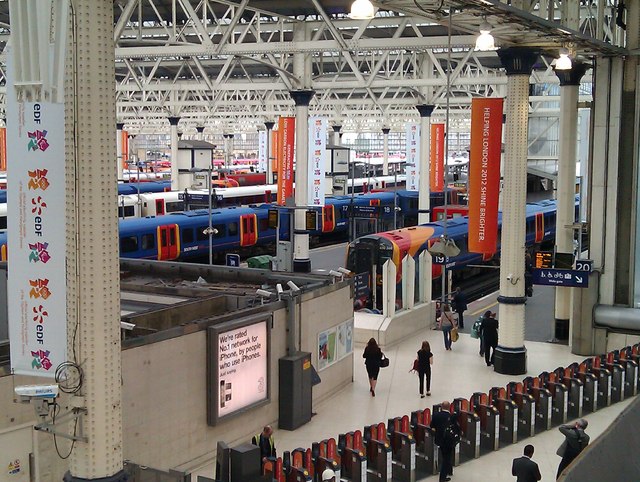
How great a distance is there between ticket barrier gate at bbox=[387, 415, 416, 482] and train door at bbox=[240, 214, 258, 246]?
2299 cm

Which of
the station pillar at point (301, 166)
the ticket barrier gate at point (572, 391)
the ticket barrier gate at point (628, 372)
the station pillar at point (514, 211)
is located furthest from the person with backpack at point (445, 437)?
the station pillar at point (301, 166)

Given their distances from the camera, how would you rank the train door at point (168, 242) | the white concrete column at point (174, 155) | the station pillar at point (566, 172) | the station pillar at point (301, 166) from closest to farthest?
the station pillar at point (566, 172) < the station pillar at point (301, 166) < the train door at point (168, 242) < the white concrete column at point (174, 155)

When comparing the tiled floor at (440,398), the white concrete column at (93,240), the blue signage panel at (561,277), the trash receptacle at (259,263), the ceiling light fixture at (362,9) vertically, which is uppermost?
the ceiling light fixture at (362,9)

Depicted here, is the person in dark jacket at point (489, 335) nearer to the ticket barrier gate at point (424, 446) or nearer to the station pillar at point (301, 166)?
the ticket barrier gate at point (424, 446)

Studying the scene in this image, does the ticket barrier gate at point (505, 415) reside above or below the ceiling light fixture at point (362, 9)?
below

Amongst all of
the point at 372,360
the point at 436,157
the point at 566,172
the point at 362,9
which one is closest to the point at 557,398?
the point at 372,360

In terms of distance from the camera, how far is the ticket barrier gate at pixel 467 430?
41.3 feet

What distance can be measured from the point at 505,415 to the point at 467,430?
38.4 inches

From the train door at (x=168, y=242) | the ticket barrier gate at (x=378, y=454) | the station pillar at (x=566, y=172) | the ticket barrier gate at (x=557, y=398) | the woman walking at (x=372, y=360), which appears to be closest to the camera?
the ticket barrier gate at (x=378, y=454)

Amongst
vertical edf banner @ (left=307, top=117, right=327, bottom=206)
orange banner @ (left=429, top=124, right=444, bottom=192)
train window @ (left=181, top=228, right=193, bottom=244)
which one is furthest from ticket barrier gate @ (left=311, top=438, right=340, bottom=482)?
orange banner @ (left=429, top=124, right=444, bottom=192)

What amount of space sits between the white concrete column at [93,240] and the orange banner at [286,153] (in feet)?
71.2

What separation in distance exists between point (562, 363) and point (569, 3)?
756cm

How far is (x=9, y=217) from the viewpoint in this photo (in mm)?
7480

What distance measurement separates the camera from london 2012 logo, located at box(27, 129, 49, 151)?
732 cm
